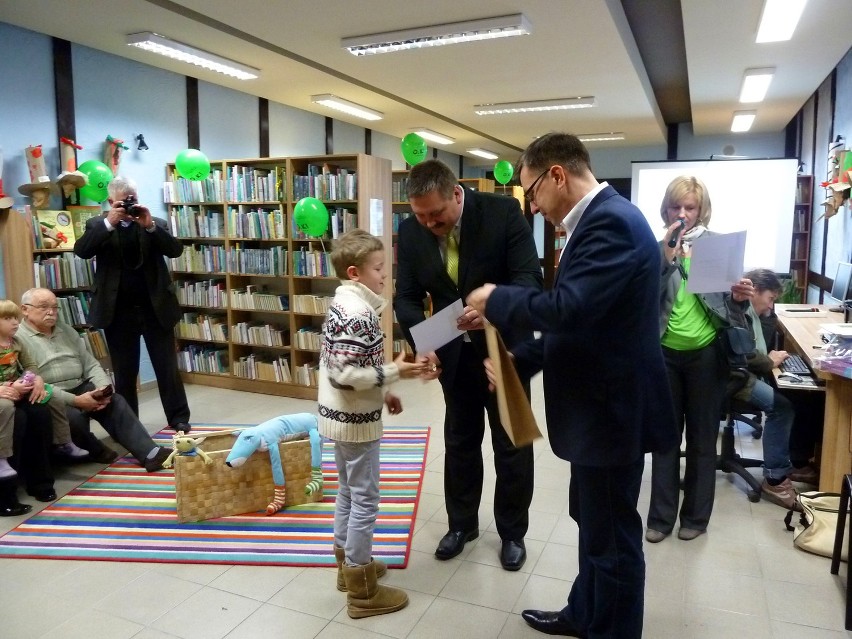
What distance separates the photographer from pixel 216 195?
5586 mm

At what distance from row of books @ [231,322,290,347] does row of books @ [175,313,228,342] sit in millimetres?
173

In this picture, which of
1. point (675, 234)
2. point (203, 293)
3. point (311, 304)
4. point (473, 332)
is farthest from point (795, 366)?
point (203, 293)

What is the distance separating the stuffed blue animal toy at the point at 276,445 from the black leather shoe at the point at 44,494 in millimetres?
1142

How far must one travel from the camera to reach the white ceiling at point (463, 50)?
414 centimetres

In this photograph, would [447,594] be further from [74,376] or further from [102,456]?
[74,376]

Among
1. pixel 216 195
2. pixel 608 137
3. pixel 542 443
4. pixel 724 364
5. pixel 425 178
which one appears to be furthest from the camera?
pixel 608 137

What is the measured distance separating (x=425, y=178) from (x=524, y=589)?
63.8 inches

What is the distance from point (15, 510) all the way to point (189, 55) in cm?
372

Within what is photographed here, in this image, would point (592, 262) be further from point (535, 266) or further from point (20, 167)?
point (20, 167)

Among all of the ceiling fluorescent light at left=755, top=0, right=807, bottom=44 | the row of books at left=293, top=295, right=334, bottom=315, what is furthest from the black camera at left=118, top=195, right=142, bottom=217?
the ceiling fluorescent light at left=755, top=0, right=807, bottom=44

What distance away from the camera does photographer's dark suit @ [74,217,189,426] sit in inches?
157

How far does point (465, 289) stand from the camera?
2.38 meters

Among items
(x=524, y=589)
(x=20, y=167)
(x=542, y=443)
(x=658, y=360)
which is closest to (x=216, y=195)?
(x=20, y=167)

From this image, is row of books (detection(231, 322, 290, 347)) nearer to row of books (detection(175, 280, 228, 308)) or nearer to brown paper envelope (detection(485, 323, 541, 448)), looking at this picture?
row of books (detection(175, 280, 228, 308))
